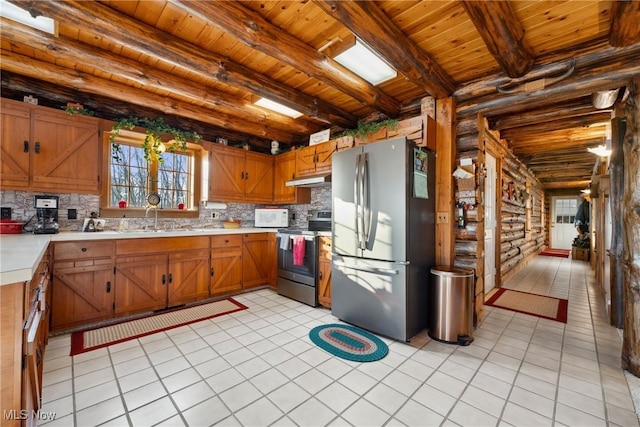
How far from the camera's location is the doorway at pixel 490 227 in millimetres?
4164

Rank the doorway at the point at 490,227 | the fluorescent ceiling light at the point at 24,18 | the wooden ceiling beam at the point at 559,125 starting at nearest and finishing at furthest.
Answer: the fluorescent ceiling light at the point at 24,18, the wooden ceiling beam at the point at 559,125, the doorway at the point at 490,227

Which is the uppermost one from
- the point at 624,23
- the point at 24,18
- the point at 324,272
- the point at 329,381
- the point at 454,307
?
the point at 24,18

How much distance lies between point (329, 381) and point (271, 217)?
324cm

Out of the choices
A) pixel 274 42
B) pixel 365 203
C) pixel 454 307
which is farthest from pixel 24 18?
pixel 454 307

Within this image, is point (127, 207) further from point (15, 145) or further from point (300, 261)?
point (300, 261)

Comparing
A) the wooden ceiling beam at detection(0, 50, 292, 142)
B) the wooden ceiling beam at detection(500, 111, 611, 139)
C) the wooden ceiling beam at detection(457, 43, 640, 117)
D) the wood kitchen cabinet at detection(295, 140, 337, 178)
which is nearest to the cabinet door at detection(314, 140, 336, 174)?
the wood kitchen cabinet at detection(295, 140, 337, 178)

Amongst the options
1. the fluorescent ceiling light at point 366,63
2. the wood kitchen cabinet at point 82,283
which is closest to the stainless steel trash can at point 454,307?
the fluorescent ceiling light at point 366,63

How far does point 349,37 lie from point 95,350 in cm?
369

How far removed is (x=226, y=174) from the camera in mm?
4484

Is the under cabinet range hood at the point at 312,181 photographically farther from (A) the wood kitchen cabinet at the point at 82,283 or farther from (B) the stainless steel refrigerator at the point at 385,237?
(A) the wood kitchen cabinet at the point at 82,283

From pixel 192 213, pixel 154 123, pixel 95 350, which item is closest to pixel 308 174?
pixel 192 213

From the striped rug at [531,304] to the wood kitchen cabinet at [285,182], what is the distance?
11.3ft

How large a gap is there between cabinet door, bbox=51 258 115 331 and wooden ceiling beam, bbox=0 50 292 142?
77.8 inches

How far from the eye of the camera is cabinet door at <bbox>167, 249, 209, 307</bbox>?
3.50 m
